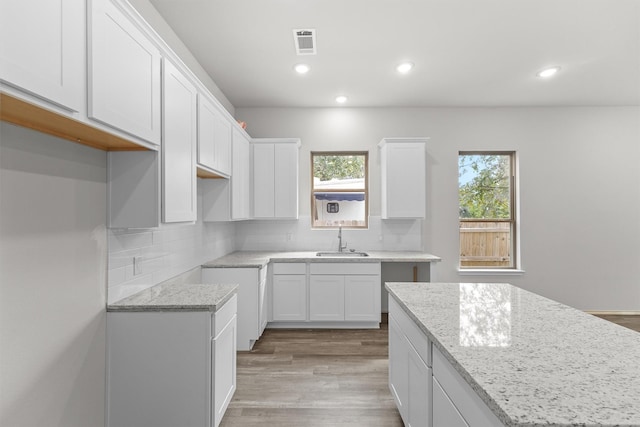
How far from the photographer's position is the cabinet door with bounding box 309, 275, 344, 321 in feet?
12.7

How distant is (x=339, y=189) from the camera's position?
466 cm

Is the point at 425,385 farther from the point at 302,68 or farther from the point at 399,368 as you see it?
the point at 302,68

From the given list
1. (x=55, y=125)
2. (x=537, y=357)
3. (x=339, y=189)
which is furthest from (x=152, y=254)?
(x=339, y=189)

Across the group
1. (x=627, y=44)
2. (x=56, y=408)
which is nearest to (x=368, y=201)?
(x=627, y=44)

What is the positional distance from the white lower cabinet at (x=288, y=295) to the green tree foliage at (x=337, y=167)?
4.75ft

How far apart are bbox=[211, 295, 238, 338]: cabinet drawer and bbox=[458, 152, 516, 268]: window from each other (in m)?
3.53

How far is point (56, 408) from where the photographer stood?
4.93 feet

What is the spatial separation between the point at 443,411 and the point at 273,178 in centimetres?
339

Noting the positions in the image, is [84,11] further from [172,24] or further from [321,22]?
[321,22]

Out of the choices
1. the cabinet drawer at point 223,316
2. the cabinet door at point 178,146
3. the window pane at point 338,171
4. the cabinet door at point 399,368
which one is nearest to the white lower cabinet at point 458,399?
the cabinet door at point 399,368

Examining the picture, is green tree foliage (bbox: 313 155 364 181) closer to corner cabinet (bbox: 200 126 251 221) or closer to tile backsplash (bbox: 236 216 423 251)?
tile backsplash (bbox: 236 216 423 251)

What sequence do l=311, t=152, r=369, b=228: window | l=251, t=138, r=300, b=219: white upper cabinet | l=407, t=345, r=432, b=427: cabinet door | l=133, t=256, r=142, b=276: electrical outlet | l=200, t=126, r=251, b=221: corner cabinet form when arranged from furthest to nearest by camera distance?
l=311, t=152, r=369, b=228: window → l=251, t=138, r=300, b=219: white upper cabinet → l=200, t=126, r=251, b=221: corner cabinet → l=133, t=256, r=142, b=276: electrical outlet → l=407, t=345, r=432, b=427: cabinet door

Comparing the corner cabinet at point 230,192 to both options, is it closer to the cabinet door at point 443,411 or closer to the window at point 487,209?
the cabinet door at point 443,411

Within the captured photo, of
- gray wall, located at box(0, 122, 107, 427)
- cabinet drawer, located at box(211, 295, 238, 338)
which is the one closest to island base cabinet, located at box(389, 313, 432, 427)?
cabinet drawer, located at box(211, 295, 238, 338)
